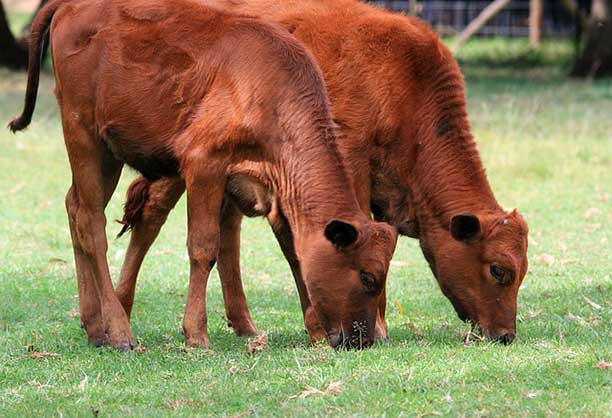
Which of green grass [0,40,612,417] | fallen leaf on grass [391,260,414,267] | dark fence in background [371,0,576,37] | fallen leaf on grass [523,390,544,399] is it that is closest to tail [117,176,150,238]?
green grass [0,40,612,417]

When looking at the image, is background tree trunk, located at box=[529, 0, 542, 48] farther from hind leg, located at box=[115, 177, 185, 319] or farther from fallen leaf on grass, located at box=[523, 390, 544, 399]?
fallen leaf on grass, located at box=[523, 390, 544, 399]

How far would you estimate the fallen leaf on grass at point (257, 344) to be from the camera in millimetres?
7294

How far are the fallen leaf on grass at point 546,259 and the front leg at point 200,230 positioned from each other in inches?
165

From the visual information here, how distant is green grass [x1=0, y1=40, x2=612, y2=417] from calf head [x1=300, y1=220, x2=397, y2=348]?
187 mm

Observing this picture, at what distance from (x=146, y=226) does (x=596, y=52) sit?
17.4m

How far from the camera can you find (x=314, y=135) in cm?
717

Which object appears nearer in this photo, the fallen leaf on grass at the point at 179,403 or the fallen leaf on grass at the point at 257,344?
the fallen leaf on grass at the point at 179,403

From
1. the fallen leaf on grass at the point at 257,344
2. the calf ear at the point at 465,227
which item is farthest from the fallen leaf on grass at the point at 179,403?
the calf ear at the point at 465,227

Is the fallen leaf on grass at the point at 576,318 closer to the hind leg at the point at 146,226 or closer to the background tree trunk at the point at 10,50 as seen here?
the hind leg at the point at 146,226

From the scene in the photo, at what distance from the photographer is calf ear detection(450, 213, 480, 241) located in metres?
7.42

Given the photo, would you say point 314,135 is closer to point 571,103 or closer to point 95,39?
point 95,39

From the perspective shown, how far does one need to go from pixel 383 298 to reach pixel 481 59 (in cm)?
1979

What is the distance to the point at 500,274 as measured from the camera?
7.57 meters

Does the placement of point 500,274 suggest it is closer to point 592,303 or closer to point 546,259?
point 592,303
